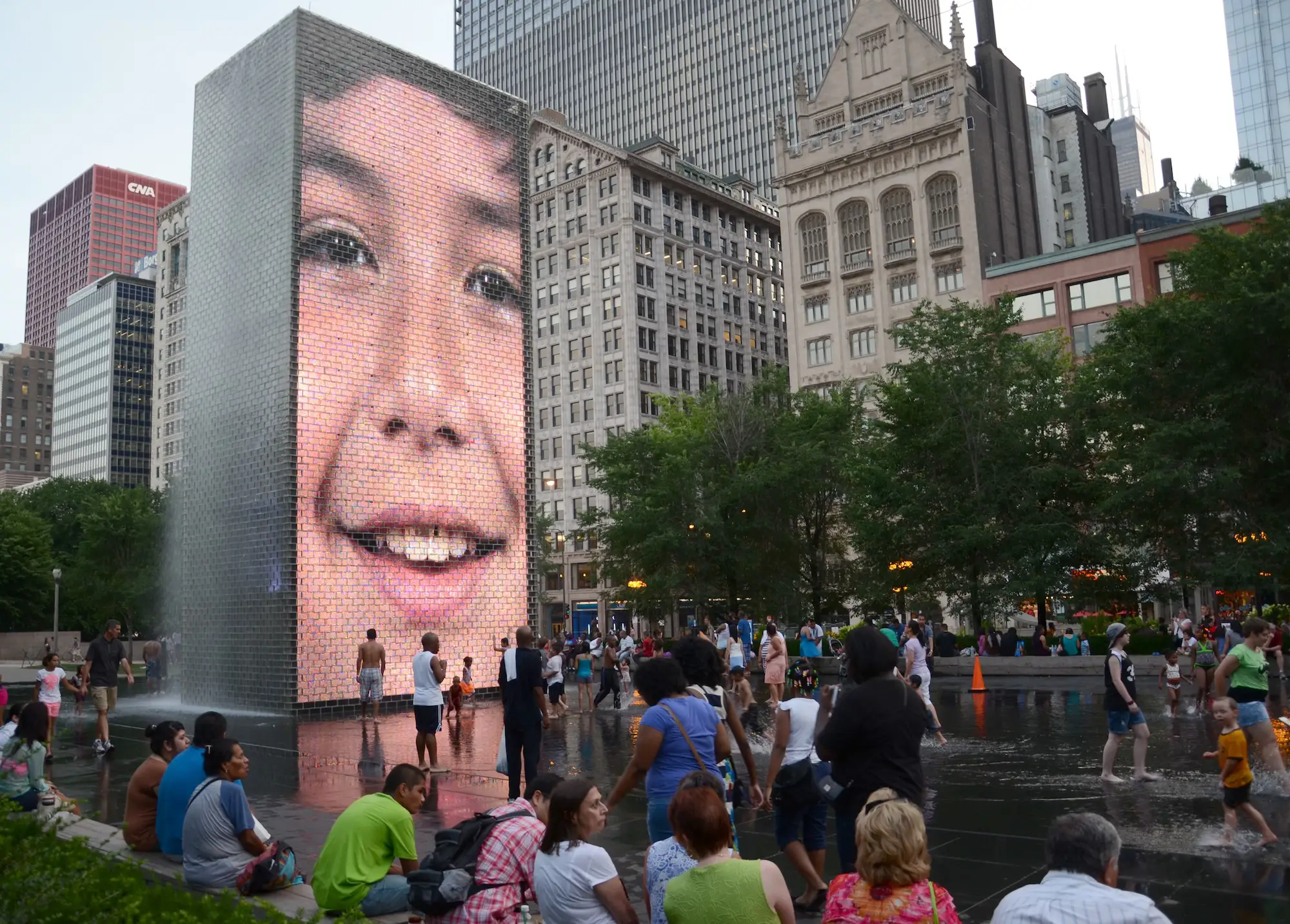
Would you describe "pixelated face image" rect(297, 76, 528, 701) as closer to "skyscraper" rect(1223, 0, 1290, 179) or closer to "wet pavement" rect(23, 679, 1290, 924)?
"wet pavement" rect(23, 679, 1290, 924)

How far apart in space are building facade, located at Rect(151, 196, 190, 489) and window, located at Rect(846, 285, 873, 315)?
234ft

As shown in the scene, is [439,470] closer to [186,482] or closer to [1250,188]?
[186,482]

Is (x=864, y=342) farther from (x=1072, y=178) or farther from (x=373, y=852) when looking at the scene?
(x=373, y=852)

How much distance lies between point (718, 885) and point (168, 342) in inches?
4784

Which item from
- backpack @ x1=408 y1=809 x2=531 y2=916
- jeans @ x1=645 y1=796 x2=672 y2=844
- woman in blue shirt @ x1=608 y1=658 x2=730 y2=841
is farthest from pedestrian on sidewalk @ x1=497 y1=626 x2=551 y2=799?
backpack @ x1=408 y1=809 x2=531 y2=916

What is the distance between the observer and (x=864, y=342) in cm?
6881

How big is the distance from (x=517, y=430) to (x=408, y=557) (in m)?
4.51

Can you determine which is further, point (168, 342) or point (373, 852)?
point (168, 342)

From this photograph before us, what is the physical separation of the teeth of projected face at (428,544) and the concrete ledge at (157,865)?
13.5 metres

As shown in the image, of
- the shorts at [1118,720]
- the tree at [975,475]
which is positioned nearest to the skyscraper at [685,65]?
the tree at [975,475]

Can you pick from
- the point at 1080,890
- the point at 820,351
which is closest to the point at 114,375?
the point at 820,351

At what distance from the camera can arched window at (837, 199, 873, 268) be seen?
6881cm

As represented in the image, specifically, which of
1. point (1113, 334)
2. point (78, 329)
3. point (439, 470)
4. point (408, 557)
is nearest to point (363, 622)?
point (408, 557)

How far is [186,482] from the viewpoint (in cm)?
2648
